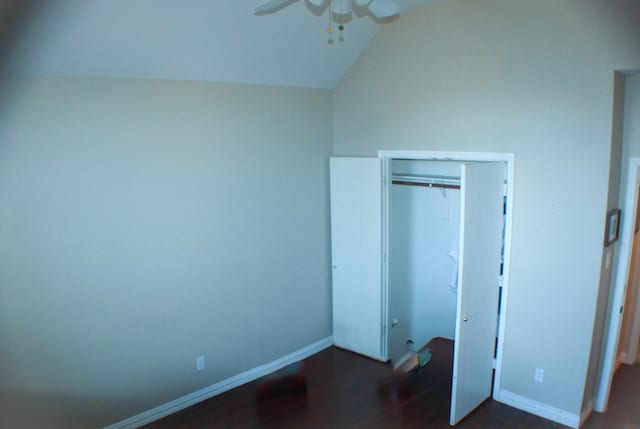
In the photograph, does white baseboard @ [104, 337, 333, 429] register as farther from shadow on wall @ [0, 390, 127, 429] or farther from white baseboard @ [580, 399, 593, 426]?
white baseboard @ [580, 399, 593, 426]

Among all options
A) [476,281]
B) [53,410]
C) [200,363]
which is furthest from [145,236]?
[476,281]

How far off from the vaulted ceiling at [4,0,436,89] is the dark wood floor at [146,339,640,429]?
8.77 feet

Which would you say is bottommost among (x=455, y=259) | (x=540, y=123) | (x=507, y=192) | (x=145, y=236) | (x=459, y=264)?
(x=455, y=259)

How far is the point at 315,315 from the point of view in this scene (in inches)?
178

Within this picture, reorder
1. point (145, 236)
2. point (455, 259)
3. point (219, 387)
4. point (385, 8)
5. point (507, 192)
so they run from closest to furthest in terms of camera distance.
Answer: point (385, 8), point (145, 236), point (507, 192), point (219, 387), point (455, 259)

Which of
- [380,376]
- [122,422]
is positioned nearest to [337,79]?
[380,376]

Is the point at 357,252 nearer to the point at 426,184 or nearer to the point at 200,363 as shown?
the point at 426,184

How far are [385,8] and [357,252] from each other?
2.48 metres

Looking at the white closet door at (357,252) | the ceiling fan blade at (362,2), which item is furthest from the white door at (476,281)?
the ceiling fan blade at (362,2)

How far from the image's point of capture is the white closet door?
414 cm

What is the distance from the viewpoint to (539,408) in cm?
341

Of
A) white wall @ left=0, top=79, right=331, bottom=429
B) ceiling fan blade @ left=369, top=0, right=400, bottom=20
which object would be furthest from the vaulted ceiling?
ceiling fan blade @ left=369, top=0, right=400, bottom=20

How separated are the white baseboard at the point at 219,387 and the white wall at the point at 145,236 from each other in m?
0.06

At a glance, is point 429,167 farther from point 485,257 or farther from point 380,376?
point 380,376
